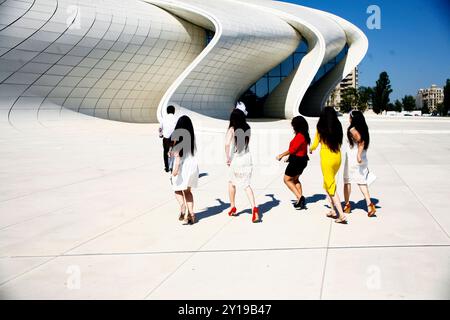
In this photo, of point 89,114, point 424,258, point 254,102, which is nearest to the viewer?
point 424,258

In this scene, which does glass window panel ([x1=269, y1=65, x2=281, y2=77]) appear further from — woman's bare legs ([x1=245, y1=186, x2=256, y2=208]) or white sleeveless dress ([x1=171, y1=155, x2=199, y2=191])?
white sleeveless dress ([x1=171, y1=155, x2=199, y2=191])

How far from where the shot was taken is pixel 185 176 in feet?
17.4

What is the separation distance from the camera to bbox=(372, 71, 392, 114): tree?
74.2 metres

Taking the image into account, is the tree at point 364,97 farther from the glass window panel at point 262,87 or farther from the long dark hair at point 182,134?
the long dark hair at point 182,134

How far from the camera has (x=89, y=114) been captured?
2800 cm

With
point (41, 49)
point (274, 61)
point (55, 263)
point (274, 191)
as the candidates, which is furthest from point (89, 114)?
point (55, 263)

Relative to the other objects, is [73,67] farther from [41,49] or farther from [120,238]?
[120,238]

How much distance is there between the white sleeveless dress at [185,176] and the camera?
5289mm

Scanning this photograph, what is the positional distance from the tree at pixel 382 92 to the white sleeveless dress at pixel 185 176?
2995 inches

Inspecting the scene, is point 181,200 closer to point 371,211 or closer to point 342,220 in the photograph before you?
point 342,220

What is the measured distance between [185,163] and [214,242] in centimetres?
126

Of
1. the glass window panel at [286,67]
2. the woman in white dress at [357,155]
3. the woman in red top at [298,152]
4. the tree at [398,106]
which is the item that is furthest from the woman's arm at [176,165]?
the tree at [398,106]

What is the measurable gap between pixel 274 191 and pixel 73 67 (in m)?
22.3
